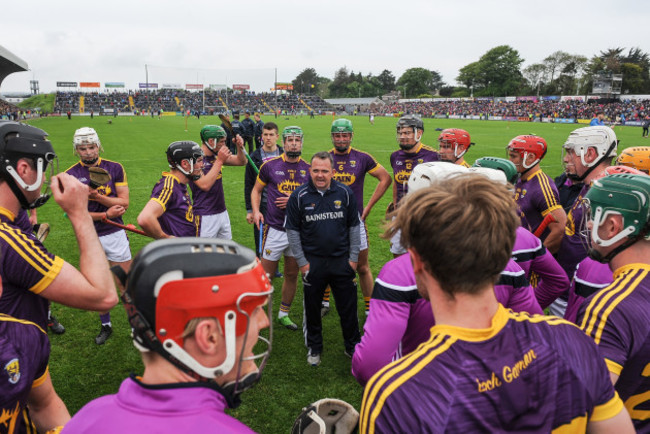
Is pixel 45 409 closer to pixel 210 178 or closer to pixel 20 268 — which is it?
pixel 20 268

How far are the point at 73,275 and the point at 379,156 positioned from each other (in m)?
19.4

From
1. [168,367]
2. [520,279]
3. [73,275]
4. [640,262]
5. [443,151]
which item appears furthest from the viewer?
[443,151]

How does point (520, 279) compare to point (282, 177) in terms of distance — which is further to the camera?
point (282, 177)

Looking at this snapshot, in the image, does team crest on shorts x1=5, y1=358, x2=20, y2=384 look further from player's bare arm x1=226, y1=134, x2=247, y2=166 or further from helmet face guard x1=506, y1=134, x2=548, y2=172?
helmet face guard x1=506, y1=134, x2=548, y2=172

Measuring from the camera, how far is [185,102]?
86062mm

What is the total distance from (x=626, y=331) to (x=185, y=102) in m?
93.7

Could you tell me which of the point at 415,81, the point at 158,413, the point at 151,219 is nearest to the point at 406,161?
the point at 151,219

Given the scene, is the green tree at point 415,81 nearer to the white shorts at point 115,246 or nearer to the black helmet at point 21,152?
the white shorts at point 115,246

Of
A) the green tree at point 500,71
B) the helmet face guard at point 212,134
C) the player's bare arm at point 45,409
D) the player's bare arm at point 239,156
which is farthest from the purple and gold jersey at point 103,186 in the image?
the green tree at point 500,71

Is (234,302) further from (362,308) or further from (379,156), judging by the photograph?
(379,156)

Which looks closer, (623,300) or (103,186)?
(623,300)

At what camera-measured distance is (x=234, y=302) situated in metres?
1.34

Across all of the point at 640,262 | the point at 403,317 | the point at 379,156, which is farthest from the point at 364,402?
the point at 379,156

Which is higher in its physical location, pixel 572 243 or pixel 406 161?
pixel 406 161
